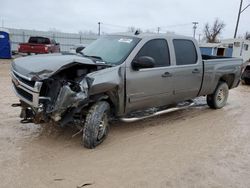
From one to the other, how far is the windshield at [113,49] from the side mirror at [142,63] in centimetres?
22

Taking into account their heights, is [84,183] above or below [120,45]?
below

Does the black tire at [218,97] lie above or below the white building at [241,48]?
below

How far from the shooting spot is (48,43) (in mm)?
21156

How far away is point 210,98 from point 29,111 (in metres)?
5.19

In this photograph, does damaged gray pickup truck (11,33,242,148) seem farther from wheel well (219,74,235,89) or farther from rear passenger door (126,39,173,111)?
wheel well (219,74,235,89)

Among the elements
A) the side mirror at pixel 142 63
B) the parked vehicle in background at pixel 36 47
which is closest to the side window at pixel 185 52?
the side mirror at pixel 142 63

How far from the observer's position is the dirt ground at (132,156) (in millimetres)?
3748

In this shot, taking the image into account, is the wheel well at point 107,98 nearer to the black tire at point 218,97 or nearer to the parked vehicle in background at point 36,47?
the black tire at point 218,97

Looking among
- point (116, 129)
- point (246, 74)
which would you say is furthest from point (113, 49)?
point (246, 74)

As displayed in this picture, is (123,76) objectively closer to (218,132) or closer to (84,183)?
(84,183)

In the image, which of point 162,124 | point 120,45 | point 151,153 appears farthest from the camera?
point 162,124

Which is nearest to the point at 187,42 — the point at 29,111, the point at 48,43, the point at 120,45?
the point at 120,45

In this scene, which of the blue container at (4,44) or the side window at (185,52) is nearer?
the side window at (185,52)

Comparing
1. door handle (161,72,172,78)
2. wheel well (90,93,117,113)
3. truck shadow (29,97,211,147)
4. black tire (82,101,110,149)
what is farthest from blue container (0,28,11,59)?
black tire (82,101,110,149)
